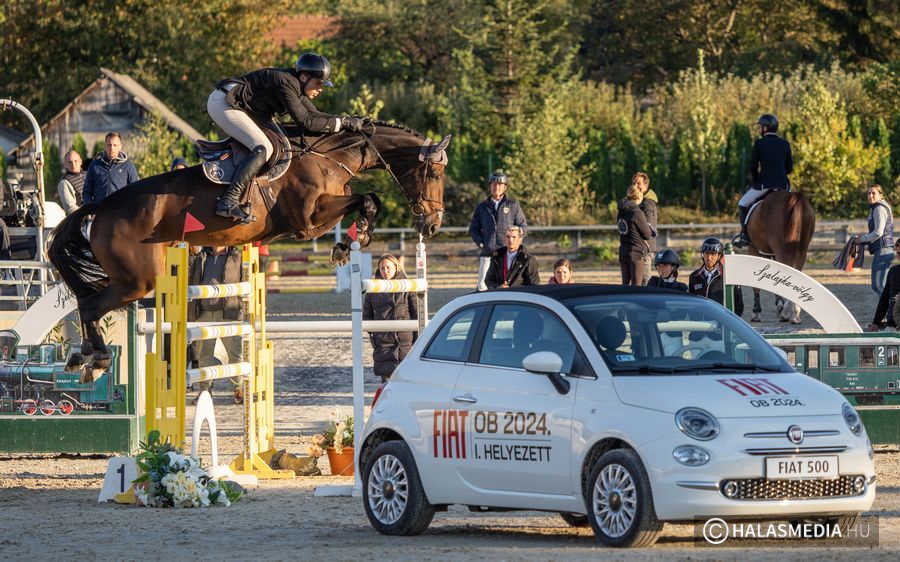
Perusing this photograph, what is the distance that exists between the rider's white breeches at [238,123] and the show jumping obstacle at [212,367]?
3.58ft

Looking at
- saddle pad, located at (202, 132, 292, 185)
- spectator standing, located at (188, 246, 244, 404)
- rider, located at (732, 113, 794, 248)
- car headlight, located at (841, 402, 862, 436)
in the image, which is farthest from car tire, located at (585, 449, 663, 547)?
rider, located at (732, 113, 794, 248)

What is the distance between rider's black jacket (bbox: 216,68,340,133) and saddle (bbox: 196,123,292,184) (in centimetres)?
17

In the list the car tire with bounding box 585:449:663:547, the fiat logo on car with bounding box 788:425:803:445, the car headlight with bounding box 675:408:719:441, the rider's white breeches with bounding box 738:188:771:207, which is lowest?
the car tire with bounding box 585:449:663:547

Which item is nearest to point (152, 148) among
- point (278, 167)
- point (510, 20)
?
point (510, 20)

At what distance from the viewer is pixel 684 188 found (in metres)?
39.9

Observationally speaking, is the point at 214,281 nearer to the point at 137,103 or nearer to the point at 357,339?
the point at 357,339

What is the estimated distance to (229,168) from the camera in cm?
1289

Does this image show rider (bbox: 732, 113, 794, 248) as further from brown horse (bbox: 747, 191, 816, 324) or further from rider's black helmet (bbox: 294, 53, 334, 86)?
rider's black helmet (bbox: 294, 53, 334, 86)

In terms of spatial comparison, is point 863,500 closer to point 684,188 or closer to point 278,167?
point 278,167

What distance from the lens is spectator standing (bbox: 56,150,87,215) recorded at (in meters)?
17.8

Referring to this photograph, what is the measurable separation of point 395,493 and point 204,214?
4.88 m

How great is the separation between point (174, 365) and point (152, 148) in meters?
32.9

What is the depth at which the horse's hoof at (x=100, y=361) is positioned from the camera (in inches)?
504

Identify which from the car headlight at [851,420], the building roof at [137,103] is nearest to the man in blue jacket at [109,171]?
the car headlight at [851,420]
